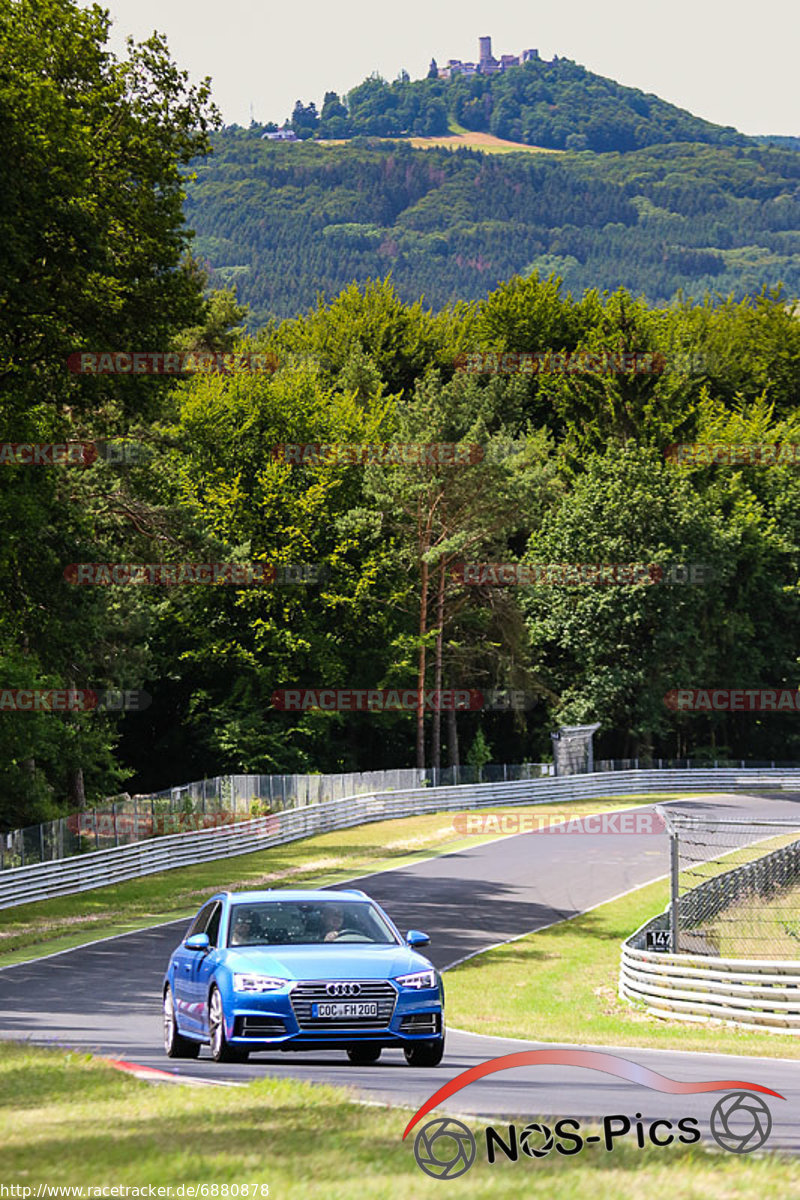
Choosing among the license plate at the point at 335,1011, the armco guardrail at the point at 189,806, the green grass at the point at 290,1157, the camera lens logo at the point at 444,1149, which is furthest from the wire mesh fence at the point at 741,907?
the camera lens logo at the point at 444,1149

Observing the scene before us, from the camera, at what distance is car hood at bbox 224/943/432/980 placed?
12.0m

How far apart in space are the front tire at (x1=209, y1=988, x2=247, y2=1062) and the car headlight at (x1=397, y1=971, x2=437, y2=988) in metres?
1.37

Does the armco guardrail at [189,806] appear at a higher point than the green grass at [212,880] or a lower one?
higher

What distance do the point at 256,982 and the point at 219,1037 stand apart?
0.64m

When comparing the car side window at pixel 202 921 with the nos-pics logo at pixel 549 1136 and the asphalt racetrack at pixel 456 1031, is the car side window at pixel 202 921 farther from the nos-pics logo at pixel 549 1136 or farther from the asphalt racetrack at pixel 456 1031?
→ the nos-pics logo at pixel 549 1136

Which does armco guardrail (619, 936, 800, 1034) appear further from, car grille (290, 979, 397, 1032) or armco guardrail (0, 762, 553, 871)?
armco guardrail (0, 762, 553, 871)

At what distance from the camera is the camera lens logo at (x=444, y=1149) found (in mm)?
7145

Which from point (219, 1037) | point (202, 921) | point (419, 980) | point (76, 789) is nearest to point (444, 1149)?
point (419, 980)

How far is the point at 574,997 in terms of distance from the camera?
81.0 ft

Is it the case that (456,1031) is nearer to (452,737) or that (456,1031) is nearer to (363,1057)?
(363,1057)

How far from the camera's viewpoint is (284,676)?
62.5m

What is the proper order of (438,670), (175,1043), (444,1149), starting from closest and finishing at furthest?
(444,1149), (175,1043), (438,670)

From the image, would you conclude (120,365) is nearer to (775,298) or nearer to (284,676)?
(284,676)

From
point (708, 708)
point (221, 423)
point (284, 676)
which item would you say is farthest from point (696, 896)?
point (708, 708)
